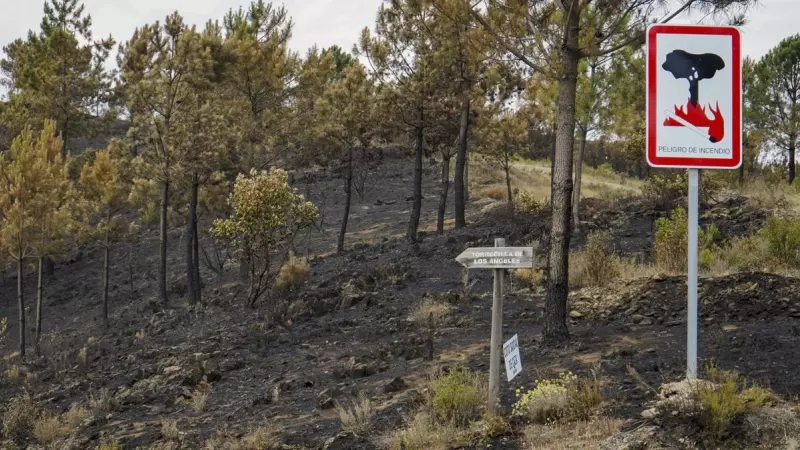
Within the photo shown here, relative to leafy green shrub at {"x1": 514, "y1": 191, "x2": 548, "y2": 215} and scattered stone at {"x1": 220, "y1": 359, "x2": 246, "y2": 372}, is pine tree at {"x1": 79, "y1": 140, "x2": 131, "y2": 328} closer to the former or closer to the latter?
scattered stone at {"x1": 220, "y1": 359, "x2": 246, "y2": 372}

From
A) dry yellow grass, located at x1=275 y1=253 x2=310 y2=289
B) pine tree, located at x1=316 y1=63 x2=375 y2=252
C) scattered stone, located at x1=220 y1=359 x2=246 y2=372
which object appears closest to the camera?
scattered stone, located at x1=220 y1=359 x2=246 y2=372

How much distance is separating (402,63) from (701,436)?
64.3ft

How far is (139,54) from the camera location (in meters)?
25.7

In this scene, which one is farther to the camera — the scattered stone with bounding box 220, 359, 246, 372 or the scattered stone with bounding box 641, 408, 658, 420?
the scattered stone with bounding box 220, 359, 246, 372

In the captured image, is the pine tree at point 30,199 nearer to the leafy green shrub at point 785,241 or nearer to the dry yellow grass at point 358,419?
the dry yellow grass at point 358,419

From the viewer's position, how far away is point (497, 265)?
7703 millimetres

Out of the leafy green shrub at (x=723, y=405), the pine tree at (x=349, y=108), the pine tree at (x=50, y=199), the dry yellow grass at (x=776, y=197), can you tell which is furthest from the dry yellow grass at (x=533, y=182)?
the leafy green shrub at (x=723, y=405)

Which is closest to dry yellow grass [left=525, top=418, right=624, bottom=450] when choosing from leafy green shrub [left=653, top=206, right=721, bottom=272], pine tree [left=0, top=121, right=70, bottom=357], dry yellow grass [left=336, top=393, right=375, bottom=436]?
dry yellow grass [left=336, top=393, right=375, bottom=436]

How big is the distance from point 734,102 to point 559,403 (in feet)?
10.5

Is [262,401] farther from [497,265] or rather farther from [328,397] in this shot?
[497,265]

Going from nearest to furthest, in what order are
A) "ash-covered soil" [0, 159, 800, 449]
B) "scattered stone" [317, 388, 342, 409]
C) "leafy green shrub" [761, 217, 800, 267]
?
"ash-covered soil" [0, 159, 800, 449], "scattered stone" [317, 388, 342, 409], "leafy green shrub" [761, 217, 800, 267]

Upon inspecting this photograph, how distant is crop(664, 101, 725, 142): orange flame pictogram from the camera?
6023 millimetres

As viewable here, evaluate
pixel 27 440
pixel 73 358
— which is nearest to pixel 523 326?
pixel 27 440

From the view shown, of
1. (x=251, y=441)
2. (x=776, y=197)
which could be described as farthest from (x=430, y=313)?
(x=776, y=197)
